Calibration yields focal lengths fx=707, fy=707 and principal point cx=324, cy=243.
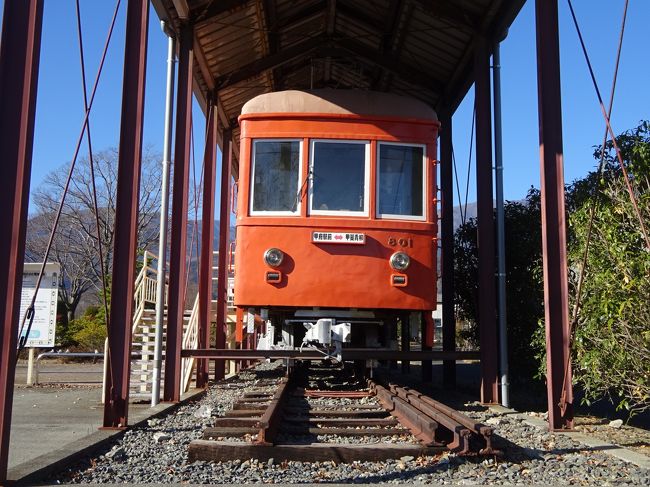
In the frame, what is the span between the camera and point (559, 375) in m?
5.94

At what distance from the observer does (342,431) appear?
5.21 metres

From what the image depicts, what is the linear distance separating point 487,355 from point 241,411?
3362mm

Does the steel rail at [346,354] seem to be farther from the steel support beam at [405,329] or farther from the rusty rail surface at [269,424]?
the rusty rail surface at [269,424]

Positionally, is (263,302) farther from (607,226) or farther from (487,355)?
(607,226)

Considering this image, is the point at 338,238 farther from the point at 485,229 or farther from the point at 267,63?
the point at 267,63

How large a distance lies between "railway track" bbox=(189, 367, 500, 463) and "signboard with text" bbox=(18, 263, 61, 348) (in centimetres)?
629

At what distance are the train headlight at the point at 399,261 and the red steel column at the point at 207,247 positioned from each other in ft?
12.9

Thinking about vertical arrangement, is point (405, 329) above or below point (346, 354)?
above

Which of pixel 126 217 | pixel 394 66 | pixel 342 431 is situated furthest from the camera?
pixel 394 66

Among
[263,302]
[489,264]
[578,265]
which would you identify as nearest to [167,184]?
[263,302]

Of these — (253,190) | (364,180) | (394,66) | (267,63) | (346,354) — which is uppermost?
(267,63)

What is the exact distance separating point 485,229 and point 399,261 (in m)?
1.61

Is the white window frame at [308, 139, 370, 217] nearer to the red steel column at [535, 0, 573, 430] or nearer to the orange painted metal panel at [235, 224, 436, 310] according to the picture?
the orange painted metal panel at [235, 224, 436, 310]

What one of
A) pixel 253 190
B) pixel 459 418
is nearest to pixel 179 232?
pixel 253 190
